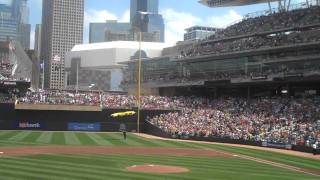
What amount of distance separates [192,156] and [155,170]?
31.2 ft

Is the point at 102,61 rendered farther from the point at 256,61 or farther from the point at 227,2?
the point at 256,61

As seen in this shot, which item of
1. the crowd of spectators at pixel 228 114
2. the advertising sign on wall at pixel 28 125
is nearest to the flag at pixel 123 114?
the crowd of spectators at pixel 228 114

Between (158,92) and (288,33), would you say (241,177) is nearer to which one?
(288,33)

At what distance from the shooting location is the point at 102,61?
5531 inches

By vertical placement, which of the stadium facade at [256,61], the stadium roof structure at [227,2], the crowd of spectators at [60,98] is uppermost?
the stadium roof structure at [227,2]

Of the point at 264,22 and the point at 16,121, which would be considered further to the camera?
the point at 264,22

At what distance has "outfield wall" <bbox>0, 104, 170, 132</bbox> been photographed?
191 ft

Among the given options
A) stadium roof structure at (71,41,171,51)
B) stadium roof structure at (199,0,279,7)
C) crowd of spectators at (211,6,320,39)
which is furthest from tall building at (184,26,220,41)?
crowd of spectators at (211,6,320,39)

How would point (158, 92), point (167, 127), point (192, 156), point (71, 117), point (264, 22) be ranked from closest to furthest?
1. point (192, 156)
2. point (167, 127)
3. point (71, 117)
4. point (264, 22)
5. point (158, 92)

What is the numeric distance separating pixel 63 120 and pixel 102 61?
3172 inches

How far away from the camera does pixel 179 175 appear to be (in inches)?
883

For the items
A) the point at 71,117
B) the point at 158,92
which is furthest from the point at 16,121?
the point at 158,92

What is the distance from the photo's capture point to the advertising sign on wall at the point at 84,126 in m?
61.3

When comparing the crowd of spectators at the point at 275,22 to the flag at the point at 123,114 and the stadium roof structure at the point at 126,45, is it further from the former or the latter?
the stadium roof structure at the point at 126,45
